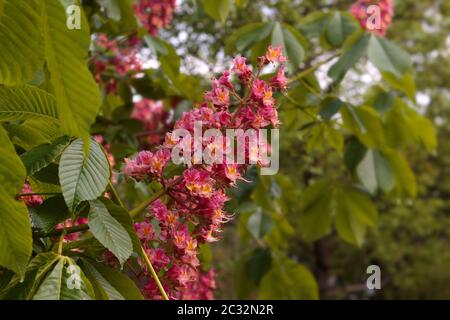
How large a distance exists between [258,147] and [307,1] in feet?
12.7

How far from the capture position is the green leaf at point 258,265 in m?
2.28

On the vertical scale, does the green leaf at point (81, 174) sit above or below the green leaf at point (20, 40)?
below

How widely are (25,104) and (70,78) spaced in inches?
7.5

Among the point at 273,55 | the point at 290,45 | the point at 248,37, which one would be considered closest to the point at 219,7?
the point at 248,37

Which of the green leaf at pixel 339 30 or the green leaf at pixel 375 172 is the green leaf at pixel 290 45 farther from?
the green leaf at pixel 375 172

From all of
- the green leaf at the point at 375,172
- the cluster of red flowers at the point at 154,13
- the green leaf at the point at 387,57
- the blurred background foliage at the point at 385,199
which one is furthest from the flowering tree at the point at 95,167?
the blurred background foliage at the point at 385,199

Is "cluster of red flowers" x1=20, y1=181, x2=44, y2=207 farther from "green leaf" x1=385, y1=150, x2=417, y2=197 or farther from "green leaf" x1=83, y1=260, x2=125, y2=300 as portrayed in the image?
"green leaf" x1=385, y1=150, x2=417, y2=197

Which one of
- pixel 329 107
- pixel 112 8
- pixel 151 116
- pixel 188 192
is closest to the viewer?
pixel 188 192

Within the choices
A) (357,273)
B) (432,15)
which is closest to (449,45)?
(432,15)

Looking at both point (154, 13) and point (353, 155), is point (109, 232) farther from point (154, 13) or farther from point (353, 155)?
point (154, 13)

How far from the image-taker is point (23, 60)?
0.74 meters

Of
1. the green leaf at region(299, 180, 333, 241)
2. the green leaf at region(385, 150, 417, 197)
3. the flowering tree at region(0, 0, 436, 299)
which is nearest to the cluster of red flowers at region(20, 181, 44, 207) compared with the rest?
the flowering tree at region(0, 0, 436, 299)

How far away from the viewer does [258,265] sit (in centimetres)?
229

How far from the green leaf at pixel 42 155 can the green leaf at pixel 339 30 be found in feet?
4.00
